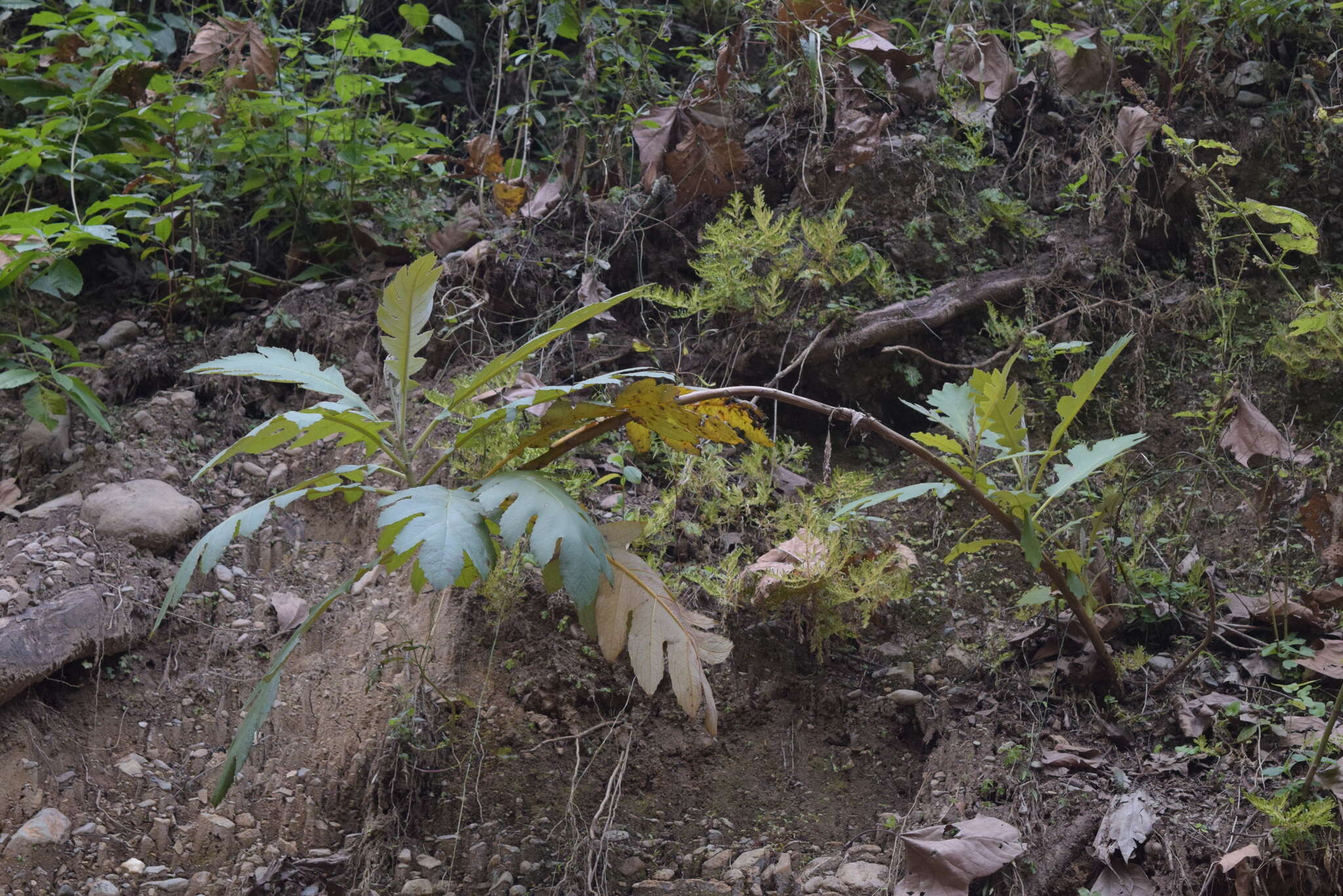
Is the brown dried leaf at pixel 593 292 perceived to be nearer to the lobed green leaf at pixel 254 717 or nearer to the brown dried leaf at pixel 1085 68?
the lobed green leaf at pixel 254 717

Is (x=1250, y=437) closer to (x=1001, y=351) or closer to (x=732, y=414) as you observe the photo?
(x=1001, y=351)

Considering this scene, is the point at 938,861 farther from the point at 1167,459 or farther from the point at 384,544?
the point at 1167,459

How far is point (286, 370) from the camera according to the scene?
190 centimetres

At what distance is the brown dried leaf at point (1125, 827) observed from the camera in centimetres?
181

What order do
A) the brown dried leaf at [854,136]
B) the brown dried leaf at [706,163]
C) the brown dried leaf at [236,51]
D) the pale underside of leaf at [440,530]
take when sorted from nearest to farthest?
the pale underside of leaf at [440,530] → the brown dried leaf at [854,136] → the brown dried leaf at [706,163] → the brown dried leaf at [236,51]

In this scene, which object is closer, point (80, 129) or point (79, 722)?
point (79, 722)

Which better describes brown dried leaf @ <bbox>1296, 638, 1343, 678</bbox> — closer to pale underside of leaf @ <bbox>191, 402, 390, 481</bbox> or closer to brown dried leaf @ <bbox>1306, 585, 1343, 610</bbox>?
brown dried leaf @ <bbox>1306, 585, 1343, 610</bbox>

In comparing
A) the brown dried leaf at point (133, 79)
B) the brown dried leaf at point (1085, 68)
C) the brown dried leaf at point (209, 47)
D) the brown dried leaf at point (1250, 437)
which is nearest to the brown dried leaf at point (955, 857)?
the brown dried leaf at point (1250, 437)

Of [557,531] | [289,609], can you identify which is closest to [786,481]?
[557,531]

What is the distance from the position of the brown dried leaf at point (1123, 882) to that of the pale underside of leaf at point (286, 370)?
171 cm

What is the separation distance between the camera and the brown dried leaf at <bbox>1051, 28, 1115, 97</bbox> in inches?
135

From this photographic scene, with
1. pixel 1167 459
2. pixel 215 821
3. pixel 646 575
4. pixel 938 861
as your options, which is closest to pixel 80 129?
pixel 215 821

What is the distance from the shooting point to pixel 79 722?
85.6 inches

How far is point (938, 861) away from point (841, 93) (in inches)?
105
